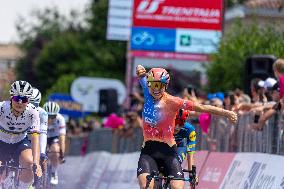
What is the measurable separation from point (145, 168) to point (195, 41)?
2603cm

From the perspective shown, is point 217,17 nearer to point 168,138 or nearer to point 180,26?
point 180,26

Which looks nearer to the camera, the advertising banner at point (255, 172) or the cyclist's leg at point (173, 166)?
the cyclist's leg at point (173, 166)

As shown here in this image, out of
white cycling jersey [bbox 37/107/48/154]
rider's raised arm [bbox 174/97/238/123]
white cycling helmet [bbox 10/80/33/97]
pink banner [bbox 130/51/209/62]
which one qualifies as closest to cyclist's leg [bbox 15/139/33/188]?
white cycling helmet [bbox 10/80/33/97]

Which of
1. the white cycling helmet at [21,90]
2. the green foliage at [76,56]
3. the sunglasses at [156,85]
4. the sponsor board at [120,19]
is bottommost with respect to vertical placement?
the green foliage at [76,56]

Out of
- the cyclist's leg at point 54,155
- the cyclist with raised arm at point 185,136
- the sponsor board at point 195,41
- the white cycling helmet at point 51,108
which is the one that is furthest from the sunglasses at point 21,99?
the sponsor board at point 195,41

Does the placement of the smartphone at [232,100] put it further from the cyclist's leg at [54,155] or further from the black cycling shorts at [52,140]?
the black cycling shorts at [52,140]

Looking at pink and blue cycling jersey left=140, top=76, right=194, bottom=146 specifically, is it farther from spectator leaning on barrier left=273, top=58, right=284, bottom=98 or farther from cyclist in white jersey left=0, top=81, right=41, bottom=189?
spectator leaning on barrier left=273, top=58, right=284, bottom=98

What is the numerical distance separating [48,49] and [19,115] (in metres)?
82.4

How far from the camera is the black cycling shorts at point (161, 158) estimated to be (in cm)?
1513

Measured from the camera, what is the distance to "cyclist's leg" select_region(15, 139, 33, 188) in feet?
52.2

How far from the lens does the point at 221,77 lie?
35.3 metres

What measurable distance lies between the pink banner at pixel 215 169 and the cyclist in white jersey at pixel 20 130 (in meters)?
4.09

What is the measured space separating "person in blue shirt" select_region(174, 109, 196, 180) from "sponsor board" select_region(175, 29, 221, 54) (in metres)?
21.4

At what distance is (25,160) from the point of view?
16.3 meters
